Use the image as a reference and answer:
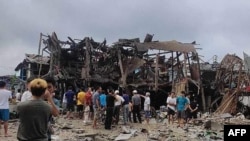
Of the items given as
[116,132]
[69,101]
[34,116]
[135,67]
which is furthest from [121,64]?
[34,116]

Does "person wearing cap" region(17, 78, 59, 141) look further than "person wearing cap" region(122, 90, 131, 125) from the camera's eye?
No

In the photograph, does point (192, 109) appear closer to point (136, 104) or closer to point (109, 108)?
point (136, 104)

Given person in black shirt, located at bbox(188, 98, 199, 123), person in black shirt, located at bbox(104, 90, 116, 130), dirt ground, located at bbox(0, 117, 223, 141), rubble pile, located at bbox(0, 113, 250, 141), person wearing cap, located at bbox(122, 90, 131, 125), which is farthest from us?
person in black shirt, located at bbox(188, 98, 199, 123)

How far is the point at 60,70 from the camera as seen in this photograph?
2617 centimetres

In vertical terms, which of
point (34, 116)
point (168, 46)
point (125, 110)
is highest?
point (168, 46)

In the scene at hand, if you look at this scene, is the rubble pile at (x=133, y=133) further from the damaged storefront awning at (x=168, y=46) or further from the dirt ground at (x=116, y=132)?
the damaged storefront awning at (x=168, y=46)

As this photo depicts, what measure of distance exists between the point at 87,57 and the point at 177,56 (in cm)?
591

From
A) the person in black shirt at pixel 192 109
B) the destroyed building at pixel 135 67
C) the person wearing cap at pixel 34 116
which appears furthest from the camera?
the destroyed building at pixel 135 67

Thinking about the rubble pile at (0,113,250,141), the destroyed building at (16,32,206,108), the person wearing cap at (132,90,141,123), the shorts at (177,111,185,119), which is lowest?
the rubble pile at (0,113,250,141)

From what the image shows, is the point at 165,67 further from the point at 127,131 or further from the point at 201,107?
the point at 127,131

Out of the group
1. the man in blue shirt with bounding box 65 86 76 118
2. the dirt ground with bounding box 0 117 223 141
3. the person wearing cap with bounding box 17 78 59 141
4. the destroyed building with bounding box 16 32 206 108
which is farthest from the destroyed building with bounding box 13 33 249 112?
the person wearing cap with bounding box 17 78 59 141

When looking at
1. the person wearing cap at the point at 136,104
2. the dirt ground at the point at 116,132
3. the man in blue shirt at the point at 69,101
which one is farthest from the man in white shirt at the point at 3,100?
the man in blue shirt at the point at 69,101

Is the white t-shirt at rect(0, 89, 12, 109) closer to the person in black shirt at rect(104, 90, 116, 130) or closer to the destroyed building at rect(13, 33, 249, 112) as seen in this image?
the person in black shirt at rect(104, 90, 116, 130)

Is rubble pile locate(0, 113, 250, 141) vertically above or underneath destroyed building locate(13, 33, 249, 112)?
underneath
